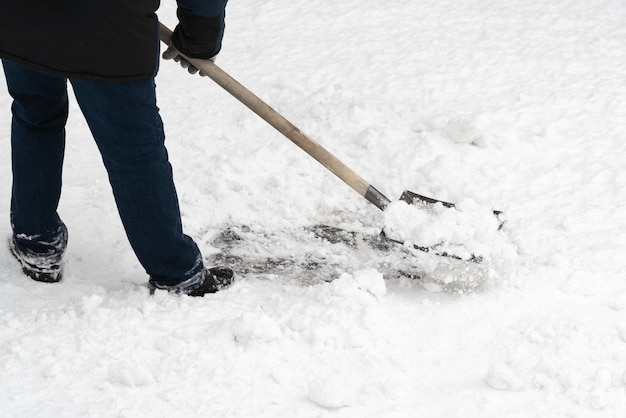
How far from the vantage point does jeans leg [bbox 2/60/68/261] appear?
84.8 inches

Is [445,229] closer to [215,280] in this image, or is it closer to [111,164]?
[215,280]

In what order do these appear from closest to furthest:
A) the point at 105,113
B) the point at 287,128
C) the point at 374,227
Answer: the point at 105,113
the point at 287,128
the point at 374,227

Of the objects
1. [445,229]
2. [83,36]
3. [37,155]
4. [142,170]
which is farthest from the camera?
[445,229]

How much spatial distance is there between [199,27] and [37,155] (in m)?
0.61

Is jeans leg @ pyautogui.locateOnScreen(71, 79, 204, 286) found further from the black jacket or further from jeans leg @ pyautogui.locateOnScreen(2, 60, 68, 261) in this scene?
jeans leg @ pyautogui.locateOnScreen(2, 60, 68, 261)

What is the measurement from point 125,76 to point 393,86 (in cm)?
192

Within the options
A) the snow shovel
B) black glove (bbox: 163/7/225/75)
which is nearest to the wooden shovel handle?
the snow shovel

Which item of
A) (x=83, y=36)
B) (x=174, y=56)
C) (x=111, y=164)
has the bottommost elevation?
(x=111, y=164)

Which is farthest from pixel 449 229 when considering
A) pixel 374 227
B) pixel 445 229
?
pixel 374 227

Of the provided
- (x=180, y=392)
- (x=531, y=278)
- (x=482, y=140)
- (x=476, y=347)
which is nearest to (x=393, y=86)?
(x=482, y=140)

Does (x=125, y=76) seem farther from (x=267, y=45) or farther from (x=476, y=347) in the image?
(x=267, y=45)

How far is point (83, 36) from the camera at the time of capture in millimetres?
1839

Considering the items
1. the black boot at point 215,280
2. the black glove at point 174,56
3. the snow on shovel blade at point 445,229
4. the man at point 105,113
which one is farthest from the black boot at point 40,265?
the snow on shovel blade at point 445,229

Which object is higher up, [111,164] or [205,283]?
[111,164]
